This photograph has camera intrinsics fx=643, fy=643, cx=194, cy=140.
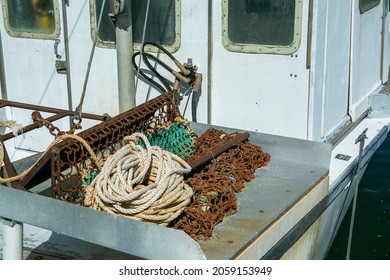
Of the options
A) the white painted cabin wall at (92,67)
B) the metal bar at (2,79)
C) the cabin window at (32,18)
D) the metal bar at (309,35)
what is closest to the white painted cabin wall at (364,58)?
the metal bar at (309,35)

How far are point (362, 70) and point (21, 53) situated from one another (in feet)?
11.8

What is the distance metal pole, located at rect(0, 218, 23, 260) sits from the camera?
400cm

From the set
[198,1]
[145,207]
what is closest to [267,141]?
[198,1]

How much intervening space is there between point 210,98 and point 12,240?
2348mm

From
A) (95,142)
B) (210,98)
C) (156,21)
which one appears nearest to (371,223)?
(210,98)

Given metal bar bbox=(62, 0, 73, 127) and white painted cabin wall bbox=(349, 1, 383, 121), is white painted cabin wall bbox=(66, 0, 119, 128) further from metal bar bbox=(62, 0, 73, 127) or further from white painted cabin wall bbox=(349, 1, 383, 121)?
white painted cabin wall bbox=(349, 1, 383, 121)

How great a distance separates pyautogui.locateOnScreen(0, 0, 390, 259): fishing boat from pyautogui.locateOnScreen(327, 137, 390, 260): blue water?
776mm

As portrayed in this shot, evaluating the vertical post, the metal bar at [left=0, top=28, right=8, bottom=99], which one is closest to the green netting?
the vertical post

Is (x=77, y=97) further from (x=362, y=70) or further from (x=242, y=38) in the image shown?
(x=362, y=70)

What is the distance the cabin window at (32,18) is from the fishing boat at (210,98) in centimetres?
1

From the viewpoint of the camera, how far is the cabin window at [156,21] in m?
5.71

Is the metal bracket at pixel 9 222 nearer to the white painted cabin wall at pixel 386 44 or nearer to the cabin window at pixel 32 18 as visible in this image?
the cabin window at pixel 32 18
